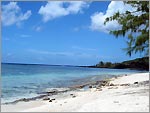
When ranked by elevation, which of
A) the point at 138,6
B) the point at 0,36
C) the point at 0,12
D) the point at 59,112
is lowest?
the point at 59,112

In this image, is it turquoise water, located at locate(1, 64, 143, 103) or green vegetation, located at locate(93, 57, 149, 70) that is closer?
green vegetation, located at locate(93, 57, 149, 70)

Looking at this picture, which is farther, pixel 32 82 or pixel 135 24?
pixel 32 82

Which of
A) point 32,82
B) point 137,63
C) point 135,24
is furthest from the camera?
point 32,82

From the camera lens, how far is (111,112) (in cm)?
784

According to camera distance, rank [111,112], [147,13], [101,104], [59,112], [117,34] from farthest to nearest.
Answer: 1. [117,34]
2. [147,13]
3. [101,104]
4. [59,112]
5. [111,112]

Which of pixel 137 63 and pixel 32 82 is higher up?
pixel 137 63

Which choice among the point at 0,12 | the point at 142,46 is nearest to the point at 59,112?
the point at 0,12

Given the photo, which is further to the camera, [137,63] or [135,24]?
[137,63]

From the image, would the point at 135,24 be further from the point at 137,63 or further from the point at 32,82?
the point at 32,82

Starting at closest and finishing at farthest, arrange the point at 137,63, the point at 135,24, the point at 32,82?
the point at 135,24
the point at 137,63
the point at 32,82

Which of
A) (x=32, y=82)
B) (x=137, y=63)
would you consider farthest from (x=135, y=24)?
(x=32, y=82)

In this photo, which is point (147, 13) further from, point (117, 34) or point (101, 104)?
point (101, 104)

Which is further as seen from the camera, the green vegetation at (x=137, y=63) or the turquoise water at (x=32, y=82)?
the turquoise water at (x=32, y=82)

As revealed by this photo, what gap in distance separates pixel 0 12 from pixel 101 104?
338 cm
